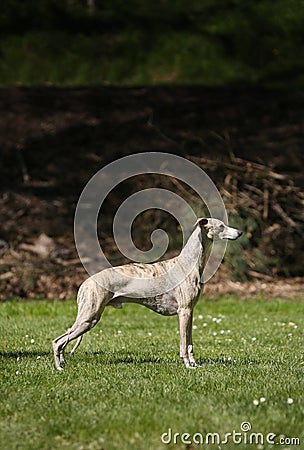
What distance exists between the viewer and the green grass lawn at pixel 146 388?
448cm

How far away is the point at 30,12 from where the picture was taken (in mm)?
13711

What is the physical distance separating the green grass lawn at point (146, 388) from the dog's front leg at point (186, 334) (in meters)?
0.10

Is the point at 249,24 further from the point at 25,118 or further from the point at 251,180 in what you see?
the point at 25,118

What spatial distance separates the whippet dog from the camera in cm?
602

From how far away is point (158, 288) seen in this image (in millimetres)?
6238

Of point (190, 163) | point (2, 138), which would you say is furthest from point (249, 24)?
point (2, 138)

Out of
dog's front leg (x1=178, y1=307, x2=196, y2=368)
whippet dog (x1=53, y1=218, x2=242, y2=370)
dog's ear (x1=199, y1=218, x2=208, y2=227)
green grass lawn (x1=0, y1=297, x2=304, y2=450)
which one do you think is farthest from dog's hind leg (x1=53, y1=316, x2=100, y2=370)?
dog's ear (x1=199, y1=218, x2=208, y2=227)

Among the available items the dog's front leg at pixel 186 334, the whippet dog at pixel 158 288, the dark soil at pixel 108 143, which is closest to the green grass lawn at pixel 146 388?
the dog's front leg at pixel 186 334

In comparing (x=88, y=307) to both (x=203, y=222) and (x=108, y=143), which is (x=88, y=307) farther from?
(x=108, y=143)

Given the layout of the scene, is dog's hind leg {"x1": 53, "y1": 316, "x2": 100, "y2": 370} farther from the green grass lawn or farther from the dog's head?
the dog's head

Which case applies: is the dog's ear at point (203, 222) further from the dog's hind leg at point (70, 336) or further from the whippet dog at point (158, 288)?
the dog's hind leg at point (70, 336)

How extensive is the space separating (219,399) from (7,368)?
2.05 meters

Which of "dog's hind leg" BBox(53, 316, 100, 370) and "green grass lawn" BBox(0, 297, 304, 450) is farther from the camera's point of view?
"dog's hind leg" BBox(53, 316, 100, 370)

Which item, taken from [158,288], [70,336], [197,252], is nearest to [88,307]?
[70,336]
